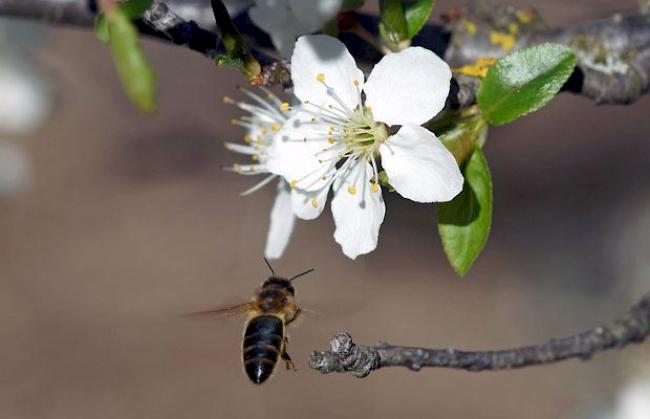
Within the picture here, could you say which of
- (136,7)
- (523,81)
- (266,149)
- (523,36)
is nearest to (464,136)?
(523,81)

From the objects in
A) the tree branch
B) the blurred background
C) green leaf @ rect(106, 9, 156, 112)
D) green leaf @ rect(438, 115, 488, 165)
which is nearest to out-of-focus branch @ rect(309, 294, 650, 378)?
green leaf @ rect(438, 115, 488, 165)

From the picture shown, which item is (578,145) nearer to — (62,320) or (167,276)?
(167,276)

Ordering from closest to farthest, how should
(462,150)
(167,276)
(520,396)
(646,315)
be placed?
1. (462,150)
2. (646,315)
3. (520,396)
4. (167,276)

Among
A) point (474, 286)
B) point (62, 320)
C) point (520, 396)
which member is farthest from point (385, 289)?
point (62, 320)

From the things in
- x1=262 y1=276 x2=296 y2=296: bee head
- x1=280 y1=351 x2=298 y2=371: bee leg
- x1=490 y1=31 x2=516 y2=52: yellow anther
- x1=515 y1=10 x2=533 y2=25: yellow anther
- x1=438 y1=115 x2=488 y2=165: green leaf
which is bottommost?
x1=280 y1=351 x2=298 y2=371: bee leg

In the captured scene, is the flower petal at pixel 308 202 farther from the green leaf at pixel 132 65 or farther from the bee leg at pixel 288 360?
the green leaf at pixel 132 65

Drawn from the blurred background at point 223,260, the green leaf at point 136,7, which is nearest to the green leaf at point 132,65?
the green leaf at point 136,7

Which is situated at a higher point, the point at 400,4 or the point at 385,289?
the point at 400,4

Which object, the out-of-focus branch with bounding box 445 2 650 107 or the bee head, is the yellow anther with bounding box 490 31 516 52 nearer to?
the out-of-focus branch with bounding box 445 2 650 107
